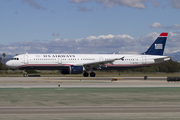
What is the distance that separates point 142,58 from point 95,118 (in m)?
40.1

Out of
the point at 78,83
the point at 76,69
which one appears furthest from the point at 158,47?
the point at 78,83

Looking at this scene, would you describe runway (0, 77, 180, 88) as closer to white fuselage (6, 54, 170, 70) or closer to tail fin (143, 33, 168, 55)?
white fuselage (6, 54, 170, 70)

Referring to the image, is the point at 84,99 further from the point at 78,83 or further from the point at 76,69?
the point at 76,69

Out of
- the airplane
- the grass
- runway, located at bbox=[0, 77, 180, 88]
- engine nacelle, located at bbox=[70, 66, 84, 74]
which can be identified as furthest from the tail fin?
the grass

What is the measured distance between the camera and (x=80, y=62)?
46438mm

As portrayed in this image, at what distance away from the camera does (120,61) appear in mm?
47719

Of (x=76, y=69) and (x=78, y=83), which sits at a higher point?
(x=76, y=69)

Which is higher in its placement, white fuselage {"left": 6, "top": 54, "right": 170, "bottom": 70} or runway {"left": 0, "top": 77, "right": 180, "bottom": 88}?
white fuselage {"left": 6, "top": 54, "right": 170, "bottom": 70}

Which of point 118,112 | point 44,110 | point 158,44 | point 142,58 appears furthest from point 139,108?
point 158,44

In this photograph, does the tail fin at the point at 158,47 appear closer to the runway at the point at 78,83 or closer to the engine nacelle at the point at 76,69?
the engine nacelle at the point at 76,69

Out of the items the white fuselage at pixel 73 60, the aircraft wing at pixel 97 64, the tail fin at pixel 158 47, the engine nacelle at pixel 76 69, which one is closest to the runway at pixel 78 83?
the engine nacelle at pixel 76 69

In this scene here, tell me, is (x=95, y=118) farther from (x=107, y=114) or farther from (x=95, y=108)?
(x=95, y=108)

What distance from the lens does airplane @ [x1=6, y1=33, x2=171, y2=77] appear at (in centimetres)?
4484

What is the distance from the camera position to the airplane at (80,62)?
147ft
